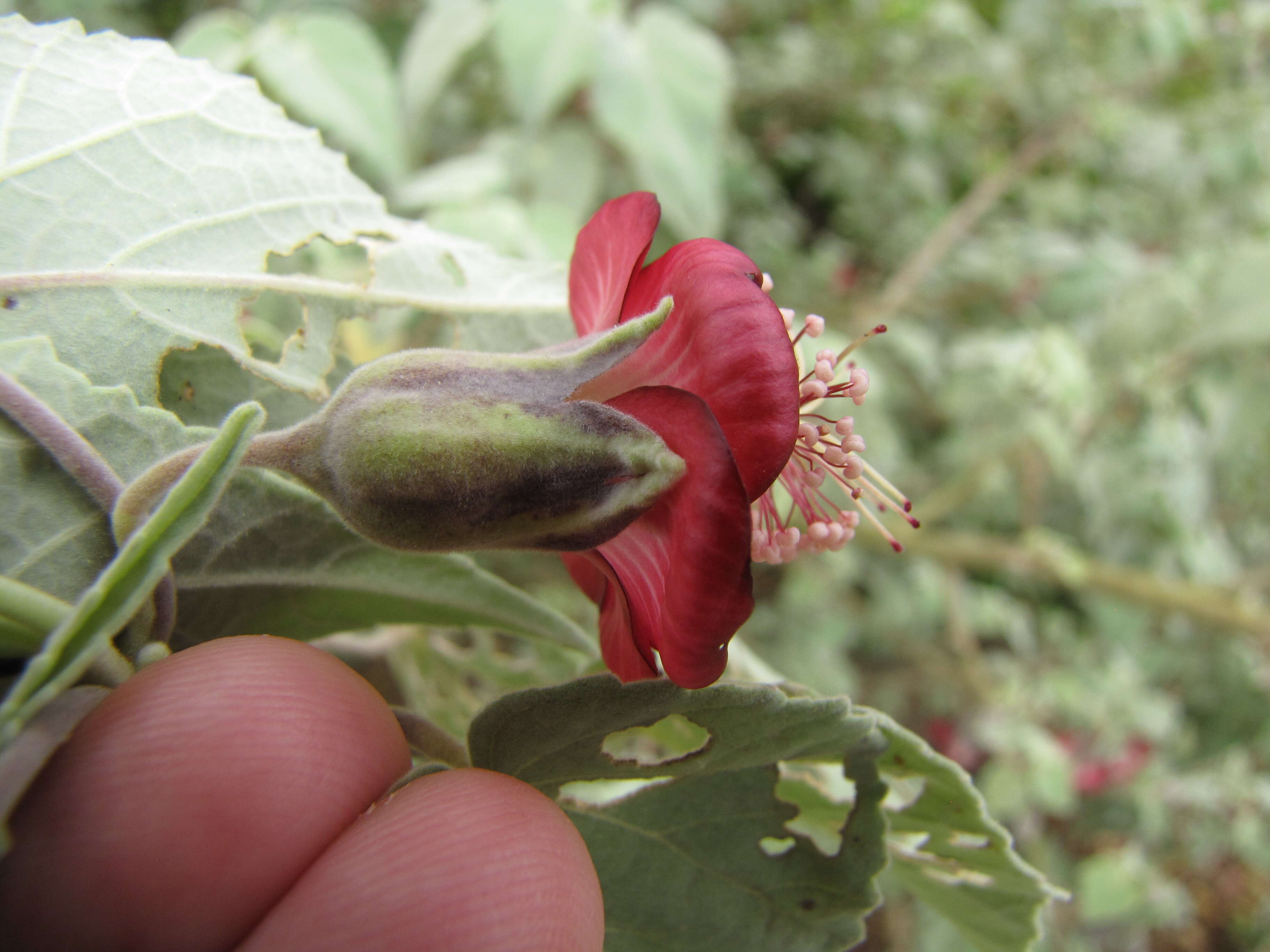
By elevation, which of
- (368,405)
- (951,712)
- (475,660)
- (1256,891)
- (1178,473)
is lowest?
(1256,891)

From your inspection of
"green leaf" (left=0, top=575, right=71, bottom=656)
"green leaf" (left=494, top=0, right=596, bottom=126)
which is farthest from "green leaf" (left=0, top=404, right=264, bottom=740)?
"green leaf" (left=494, top=0, right=596, bottom=126)

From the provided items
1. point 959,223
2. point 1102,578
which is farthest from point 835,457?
point 959,223

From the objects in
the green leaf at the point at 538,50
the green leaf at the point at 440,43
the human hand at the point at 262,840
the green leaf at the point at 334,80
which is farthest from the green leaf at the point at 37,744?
the green leaf at the point at 440,43

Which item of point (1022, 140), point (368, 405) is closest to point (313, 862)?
point (368, 405)

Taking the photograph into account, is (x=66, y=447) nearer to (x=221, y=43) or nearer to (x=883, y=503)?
(x=883, y=503)

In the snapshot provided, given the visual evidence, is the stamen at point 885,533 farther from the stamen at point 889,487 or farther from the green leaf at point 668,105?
the green leaf at point 668,105

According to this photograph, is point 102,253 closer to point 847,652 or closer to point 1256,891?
point 847,652
